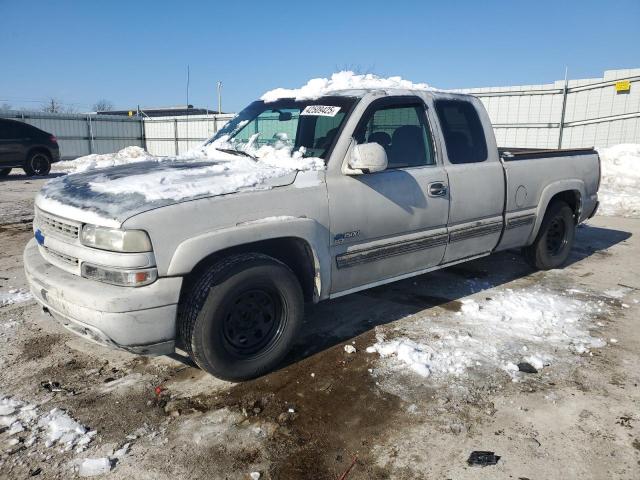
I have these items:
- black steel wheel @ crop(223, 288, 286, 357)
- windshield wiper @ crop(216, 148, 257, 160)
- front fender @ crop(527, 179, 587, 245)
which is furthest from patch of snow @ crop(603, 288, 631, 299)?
windshield wiper @ crop(216, 148, 257, 160)

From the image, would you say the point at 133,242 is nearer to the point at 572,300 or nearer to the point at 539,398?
the point at 539,398

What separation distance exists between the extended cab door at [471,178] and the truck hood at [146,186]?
166 centimetres

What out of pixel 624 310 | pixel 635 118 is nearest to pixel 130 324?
pixel 624 310

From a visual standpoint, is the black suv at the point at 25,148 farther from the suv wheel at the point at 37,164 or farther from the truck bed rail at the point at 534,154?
the truck bed rail at the point at 534,154

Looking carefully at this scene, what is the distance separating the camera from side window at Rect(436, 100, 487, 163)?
174 inches

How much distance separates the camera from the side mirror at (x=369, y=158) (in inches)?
136

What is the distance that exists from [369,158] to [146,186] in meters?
1.49

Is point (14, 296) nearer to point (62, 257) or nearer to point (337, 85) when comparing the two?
point (62, 257)

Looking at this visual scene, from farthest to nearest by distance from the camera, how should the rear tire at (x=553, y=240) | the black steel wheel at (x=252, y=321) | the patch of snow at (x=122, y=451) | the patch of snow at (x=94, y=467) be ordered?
the rear tire at (x=553, y=240)
the black steel wheel at (x=252, y=321)
the patch of snow at (x=122, y=451)
the patch of snow at (x=94, y=467)

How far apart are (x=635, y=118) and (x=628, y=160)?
2340mm

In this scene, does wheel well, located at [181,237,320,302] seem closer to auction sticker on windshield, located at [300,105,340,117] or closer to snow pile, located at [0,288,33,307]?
auction sticker on windshield, located at [300,105,340,117]

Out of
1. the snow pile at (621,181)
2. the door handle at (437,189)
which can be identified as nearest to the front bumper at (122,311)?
the door handle at (437,189)

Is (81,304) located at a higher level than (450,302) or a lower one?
higher

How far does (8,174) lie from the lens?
52.9 ft
